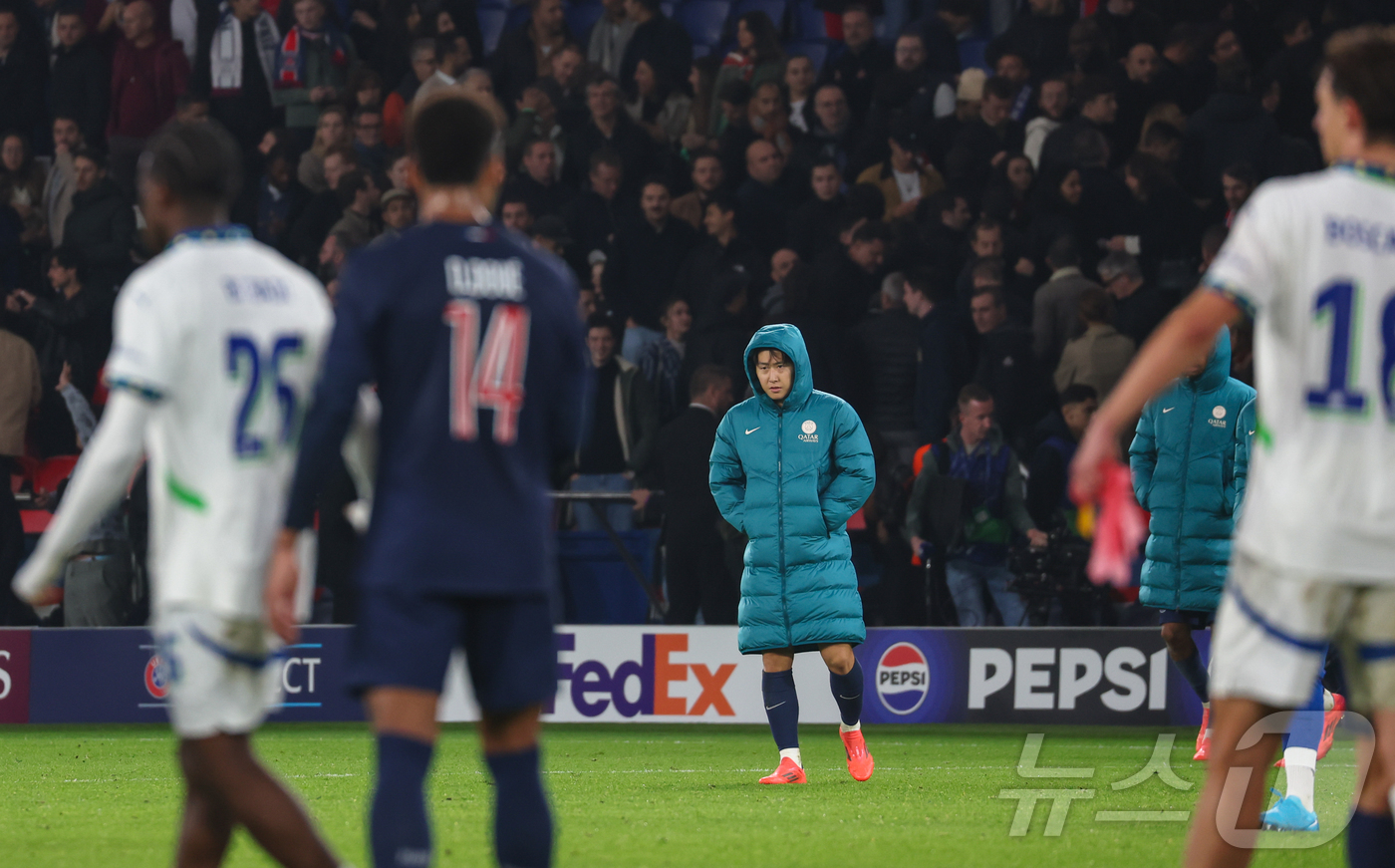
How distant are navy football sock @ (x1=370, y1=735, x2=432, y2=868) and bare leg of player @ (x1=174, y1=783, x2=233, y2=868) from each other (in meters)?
0.64

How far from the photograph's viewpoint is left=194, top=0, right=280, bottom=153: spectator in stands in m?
17.3

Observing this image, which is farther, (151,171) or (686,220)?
(686,220)

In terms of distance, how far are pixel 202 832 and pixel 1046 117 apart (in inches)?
495

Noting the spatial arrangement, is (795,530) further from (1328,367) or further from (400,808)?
(400,808)

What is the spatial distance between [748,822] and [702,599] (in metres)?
5.87

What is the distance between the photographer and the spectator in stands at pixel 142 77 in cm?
1728

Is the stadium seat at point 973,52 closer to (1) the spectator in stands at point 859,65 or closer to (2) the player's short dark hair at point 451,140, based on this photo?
(1) the spectator in stands at point 859,65

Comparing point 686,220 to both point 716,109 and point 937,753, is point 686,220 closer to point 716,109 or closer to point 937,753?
point 716,109

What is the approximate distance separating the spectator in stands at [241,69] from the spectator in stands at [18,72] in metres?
1.45

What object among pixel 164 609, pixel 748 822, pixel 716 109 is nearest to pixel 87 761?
pixel 748 822

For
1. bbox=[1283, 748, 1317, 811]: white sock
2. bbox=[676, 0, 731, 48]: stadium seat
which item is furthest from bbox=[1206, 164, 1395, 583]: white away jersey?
bbox=[676, 0, 731, 48]: stadium seat

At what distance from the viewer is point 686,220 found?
16.1 m

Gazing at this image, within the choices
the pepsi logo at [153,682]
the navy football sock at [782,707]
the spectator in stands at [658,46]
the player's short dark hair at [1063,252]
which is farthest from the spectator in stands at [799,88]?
the navy football sock at [782,707]

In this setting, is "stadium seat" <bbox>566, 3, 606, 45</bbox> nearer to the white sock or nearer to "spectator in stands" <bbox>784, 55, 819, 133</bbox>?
"spectator in stands" <bbox>784, 55, 819, 133</bbox>
